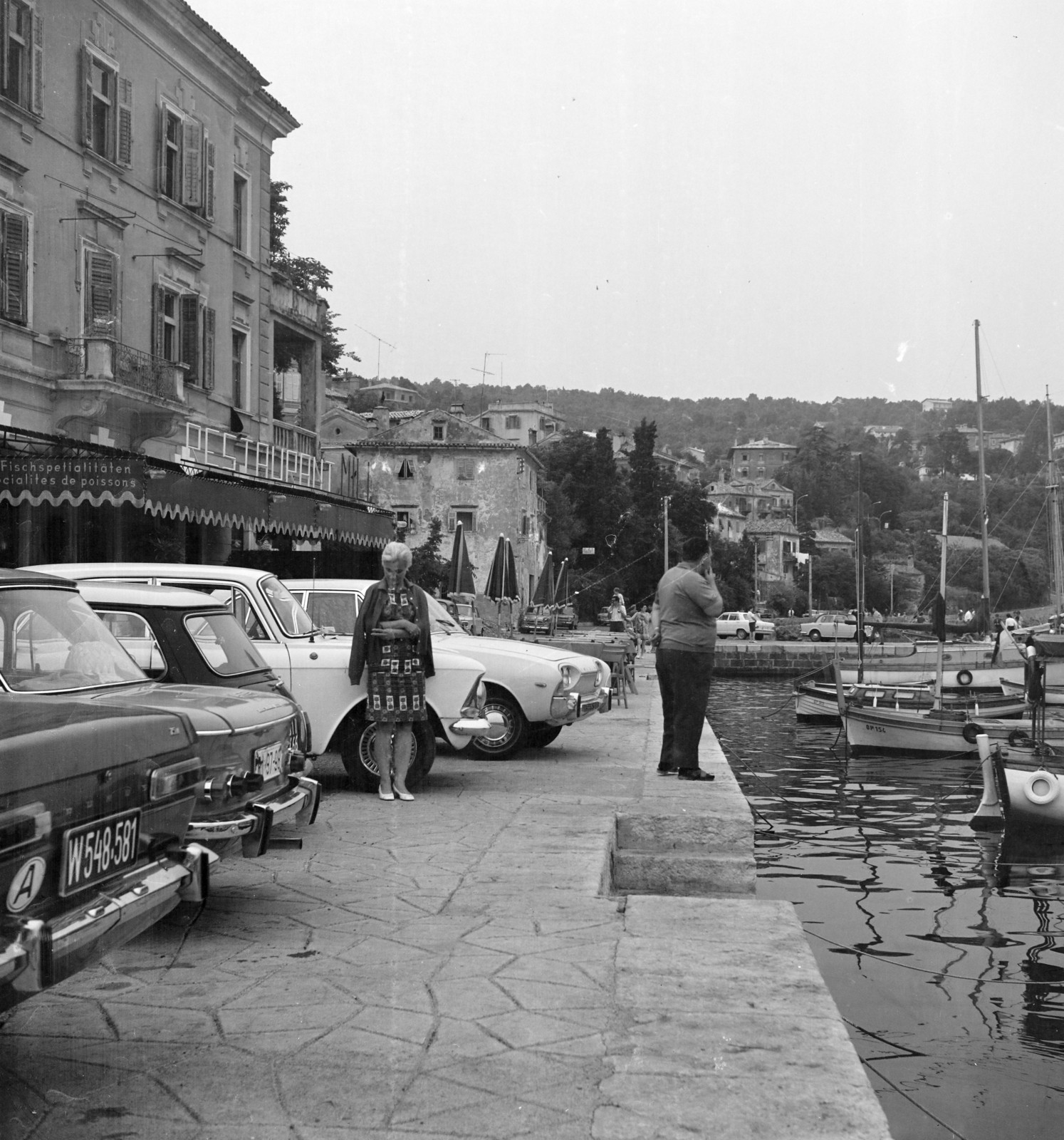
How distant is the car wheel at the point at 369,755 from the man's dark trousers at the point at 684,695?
1.78 m

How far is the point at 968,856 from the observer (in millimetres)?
11914

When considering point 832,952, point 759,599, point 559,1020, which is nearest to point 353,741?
point 832,952

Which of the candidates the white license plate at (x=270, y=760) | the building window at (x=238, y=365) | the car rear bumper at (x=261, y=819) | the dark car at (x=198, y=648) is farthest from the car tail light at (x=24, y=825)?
the building window at (x=238, y=365)

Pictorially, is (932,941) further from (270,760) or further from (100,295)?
(100,295)

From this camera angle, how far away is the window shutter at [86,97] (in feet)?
67.3

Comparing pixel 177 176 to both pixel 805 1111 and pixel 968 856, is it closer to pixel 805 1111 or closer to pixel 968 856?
pixel 968 856

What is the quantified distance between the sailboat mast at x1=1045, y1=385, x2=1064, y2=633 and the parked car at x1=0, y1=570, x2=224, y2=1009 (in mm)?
48842

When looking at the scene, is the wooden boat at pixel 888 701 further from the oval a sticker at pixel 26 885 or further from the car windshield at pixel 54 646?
the oval a sticker at pixel 26 885

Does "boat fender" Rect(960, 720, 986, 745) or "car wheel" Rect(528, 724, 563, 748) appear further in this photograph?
"boat fender" Rect(960, 720, 986, 745)

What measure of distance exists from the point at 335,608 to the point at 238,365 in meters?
17.5

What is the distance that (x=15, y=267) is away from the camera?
62.6 ft

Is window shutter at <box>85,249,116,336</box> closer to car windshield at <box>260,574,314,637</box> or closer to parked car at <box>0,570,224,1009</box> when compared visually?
car windshield at <box>260,574,314,637</box>

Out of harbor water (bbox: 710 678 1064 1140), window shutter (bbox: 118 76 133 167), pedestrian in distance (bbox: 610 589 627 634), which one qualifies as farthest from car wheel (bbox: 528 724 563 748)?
pedestrian in distance (bbox: 610 589 627 634)

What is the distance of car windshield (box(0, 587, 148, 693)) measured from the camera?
4.76 metres
